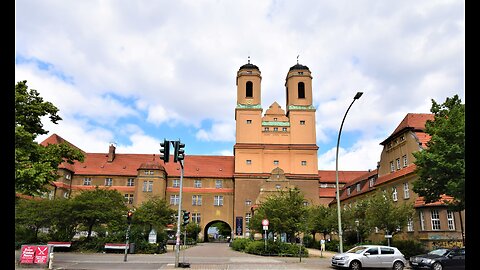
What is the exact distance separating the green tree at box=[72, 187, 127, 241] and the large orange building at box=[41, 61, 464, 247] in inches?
1160

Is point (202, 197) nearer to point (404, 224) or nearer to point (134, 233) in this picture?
point (134, 233)

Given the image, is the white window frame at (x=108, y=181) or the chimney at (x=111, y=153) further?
the chimney at (x=111, y=153)

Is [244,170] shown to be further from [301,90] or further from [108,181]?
[108,181]

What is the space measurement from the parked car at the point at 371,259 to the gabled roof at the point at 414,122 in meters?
20.5

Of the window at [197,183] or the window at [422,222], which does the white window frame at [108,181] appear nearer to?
the window at [197,183]

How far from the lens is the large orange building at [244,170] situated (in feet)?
214

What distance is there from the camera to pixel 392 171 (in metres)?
42.8

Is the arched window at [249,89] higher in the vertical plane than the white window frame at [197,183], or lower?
higher

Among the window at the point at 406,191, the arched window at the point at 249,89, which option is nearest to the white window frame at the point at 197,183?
the arched window at the point at 249,89

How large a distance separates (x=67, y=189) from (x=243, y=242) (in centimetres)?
4140

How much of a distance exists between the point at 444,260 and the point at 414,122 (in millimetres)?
21800

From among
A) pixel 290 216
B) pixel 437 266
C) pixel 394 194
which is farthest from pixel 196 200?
pixel 437 266
